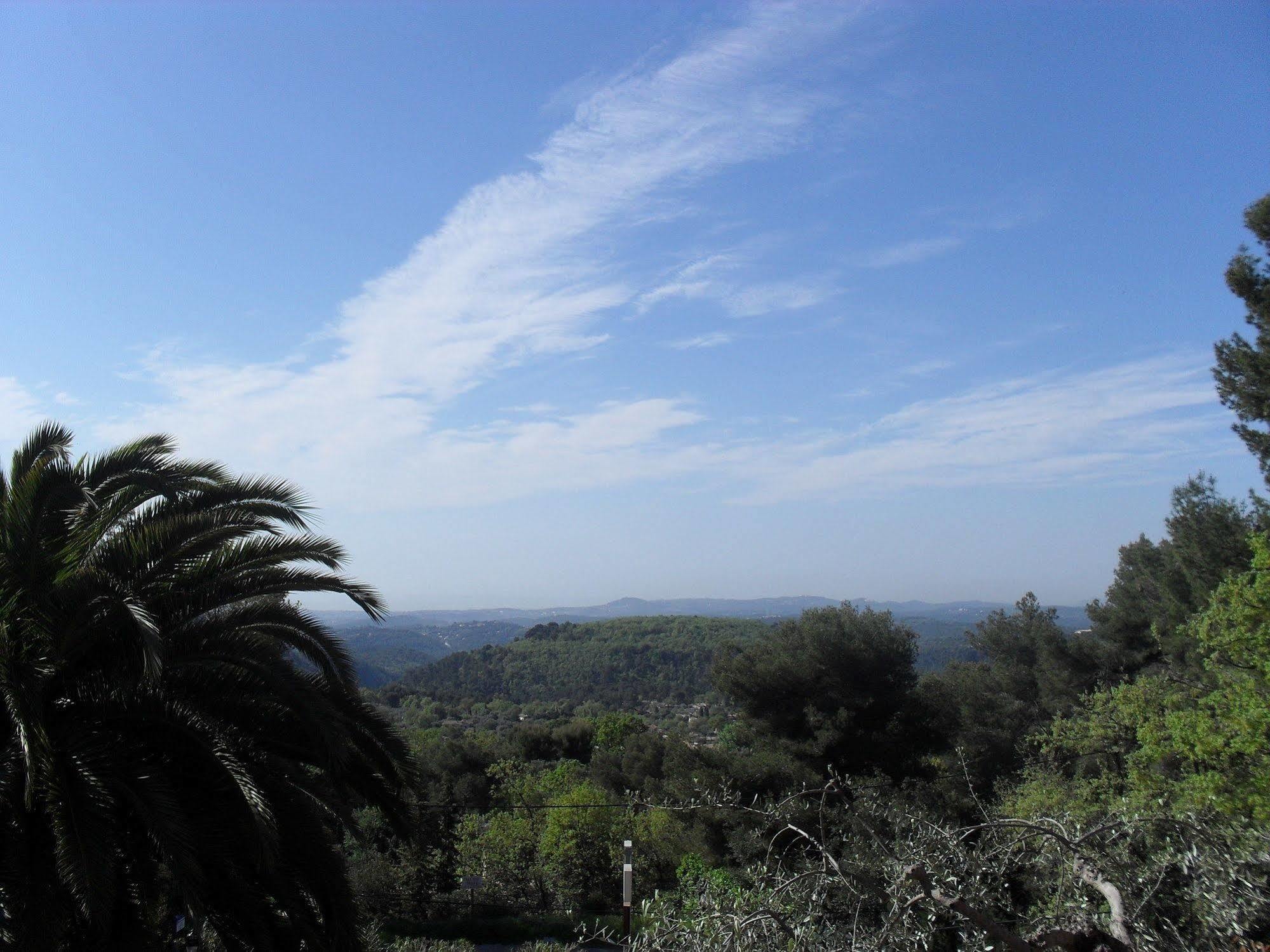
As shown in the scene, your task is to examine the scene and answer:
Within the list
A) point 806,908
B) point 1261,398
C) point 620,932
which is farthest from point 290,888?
point 1261,398

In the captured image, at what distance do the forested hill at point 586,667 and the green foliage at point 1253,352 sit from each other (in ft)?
210

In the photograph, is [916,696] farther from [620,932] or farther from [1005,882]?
[1005,882]

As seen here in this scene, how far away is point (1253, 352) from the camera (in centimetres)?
1197

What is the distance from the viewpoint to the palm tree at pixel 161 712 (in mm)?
5051

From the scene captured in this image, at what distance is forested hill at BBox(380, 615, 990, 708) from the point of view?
82.1 m

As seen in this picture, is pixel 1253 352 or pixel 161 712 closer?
pixel 161 712

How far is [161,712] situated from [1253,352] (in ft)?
46.8

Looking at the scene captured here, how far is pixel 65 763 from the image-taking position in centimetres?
518

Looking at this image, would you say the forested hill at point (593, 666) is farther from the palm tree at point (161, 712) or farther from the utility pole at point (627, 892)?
the palm tree at point (161, 712)

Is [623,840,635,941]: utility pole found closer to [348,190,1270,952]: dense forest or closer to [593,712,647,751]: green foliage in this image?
[348,190,1270,952]: dense forest

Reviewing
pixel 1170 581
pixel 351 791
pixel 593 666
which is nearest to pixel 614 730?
pixel 1170 581

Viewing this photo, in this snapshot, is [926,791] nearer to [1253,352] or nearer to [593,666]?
[1253,352]

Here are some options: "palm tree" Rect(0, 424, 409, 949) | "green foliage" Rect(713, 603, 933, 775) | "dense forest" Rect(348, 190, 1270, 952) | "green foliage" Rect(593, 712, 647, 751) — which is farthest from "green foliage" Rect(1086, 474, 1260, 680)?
"green foliage" Rect(593, 712, 647, 751)

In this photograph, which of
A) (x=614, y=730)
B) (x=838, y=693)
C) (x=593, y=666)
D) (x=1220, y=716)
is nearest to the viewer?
(x=1220, y=716)
